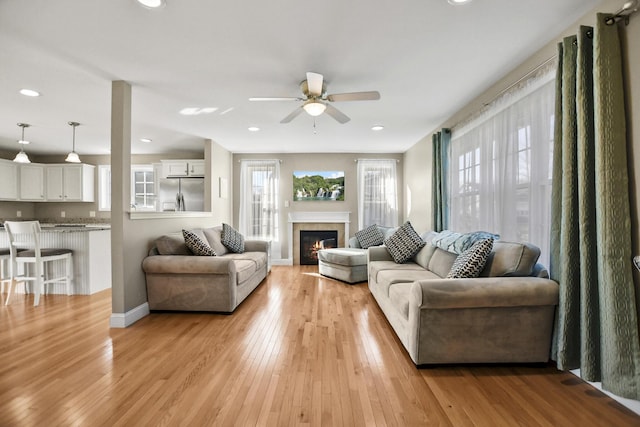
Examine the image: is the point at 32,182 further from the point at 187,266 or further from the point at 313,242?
→ the point at 313,242

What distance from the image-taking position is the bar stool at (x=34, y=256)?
3.67 m

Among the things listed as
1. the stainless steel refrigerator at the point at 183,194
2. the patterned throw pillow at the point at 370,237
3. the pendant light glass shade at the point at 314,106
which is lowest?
the patterned throw pillow at the point at 370,237

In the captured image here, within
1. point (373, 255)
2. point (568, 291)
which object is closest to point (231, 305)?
point (373, 255)

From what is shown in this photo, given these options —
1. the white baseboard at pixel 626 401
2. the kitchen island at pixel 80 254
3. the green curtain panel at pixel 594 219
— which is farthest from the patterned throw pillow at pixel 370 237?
the kitchen island at pixel 80 254

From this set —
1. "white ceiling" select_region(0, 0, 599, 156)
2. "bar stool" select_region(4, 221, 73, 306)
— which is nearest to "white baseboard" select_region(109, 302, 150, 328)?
"bar stool" select_region(4, 221, 73, 306)

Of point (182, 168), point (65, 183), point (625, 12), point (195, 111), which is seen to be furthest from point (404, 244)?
point (65, 183)

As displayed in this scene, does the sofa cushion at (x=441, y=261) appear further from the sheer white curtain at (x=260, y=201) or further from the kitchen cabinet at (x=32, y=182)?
the kitchen cabinet at (x=32, y=182)

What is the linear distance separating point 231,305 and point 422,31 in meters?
3.11

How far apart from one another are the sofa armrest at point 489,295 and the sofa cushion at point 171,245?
2.80 meters

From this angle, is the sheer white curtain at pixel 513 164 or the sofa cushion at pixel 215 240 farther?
the sofa cushion at pixel 215 240

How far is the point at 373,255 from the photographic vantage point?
420 cm

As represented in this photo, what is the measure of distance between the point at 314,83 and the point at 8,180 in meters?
6.76

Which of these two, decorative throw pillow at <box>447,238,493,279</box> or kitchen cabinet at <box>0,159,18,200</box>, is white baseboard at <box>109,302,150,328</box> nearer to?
decorative throw pillow at <box>447,238,493,279</box>

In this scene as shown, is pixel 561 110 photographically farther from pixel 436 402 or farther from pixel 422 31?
pixel 436 402
